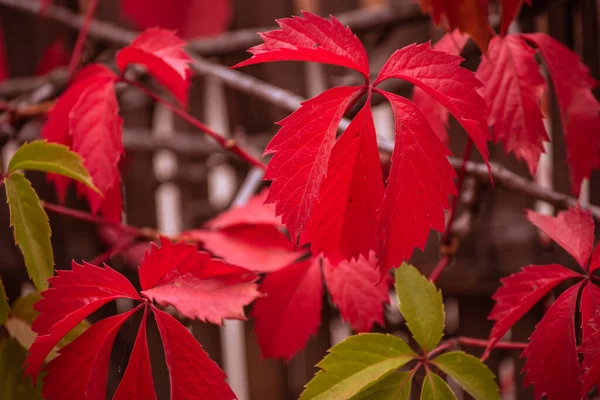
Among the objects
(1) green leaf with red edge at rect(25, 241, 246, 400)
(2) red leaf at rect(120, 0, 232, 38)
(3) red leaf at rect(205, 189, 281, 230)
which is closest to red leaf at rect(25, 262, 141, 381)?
(1) green leaf with red edge at rect(25, 241, 246, 400)

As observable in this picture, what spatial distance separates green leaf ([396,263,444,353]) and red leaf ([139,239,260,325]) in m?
0.10

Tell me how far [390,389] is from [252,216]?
262 millimetres

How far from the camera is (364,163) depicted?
12.6 inches

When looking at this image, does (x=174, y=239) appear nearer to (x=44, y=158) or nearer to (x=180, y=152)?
(x=44, y=158)

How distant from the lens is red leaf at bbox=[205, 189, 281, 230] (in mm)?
541

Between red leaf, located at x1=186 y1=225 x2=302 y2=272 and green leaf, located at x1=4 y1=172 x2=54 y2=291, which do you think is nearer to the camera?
green leaf, located at x1=4 y1=172 x2=54 y2=291

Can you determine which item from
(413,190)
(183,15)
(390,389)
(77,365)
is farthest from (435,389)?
(183,15)

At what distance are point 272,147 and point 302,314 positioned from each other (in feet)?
0.68

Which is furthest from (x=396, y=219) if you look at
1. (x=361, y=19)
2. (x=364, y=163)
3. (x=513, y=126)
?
(x=361, y=19)

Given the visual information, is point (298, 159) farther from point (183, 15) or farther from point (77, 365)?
point (183, 15)

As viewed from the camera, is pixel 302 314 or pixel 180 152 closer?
pixel 302 314

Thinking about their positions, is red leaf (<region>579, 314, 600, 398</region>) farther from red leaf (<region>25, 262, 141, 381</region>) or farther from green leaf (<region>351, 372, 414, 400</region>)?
red leaf (<region>25, 262, 141, 381</region>)

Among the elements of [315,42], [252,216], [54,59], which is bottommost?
[252,216]

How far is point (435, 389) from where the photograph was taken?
33 centimetres
